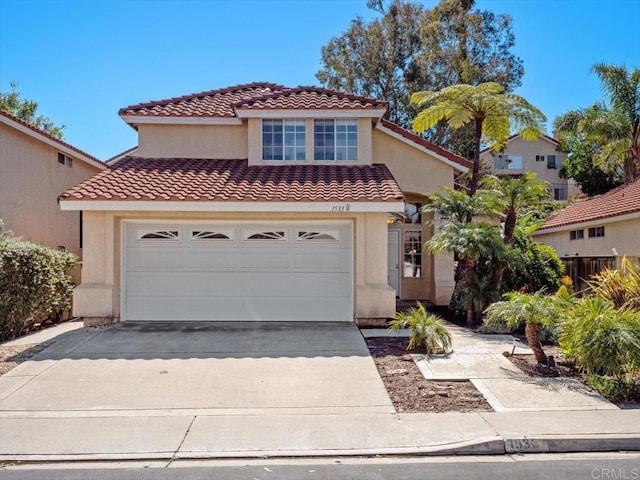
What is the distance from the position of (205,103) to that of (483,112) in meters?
8.02

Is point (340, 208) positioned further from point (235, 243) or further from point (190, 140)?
point (190, 140)

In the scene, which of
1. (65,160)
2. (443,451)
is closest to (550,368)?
(443,451)

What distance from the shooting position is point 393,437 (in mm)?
5531

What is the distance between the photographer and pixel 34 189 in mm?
15633

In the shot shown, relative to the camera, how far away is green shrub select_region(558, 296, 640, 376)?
6.73 m

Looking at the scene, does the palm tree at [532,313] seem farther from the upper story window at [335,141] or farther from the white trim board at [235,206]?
the upper story window at [335,141]

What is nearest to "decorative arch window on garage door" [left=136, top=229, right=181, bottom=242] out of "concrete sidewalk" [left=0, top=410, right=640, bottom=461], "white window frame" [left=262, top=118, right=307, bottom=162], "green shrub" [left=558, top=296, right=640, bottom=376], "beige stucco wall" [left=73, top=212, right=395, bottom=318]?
"beige stucco wall" [left=73, top=212, right=395, bottom=318]

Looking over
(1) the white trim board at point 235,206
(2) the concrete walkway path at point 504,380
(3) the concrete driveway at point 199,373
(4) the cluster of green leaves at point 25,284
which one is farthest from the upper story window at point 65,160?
(2) the concrete walkway path at point 504,380

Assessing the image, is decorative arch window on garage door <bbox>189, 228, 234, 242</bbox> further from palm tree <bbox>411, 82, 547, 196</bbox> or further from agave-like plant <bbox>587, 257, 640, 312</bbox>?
agave-like plant <bbox>587, 257, 640, 312</bbox>

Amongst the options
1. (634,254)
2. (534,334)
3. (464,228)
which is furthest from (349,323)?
(634,254)

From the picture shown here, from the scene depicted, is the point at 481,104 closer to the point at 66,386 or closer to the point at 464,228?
the point at 464,228

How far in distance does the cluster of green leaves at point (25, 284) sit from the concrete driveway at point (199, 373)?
48.0 inches

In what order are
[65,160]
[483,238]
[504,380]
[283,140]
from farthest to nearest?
1. [65,160]
2. [283,140]
3. [483,238]
4. [504,380]

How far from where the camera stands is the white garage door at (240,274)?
37.7 ft
